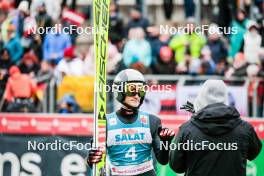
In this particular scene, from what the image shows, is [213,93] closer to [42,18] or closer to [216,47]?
[216,47]

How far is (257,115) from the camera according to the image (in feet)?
49.8

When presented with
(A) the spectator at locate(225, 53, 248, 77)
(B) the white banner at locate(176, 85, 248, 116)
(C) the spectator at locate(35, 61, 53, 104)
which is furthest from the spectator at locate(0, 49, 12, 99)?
(A) the spectator at locate(225, 53, 248, 77)

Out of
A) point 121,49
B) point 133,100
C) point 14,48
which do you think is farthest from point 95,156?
point 14,48

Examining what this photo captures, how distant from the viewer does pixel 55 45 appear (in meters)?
17.5

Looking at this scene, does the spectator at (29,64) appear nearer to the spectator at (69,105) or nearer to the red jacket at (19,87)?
the red jacket at (19,87)

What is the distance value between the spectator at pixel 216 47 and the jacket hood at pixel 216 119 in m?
8.70

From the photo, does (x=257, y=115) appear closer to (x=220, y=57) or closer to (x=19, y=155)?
(x=220, y=57)

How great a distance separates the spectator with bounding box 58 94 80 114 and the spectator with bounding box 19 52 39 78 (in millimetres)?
1872

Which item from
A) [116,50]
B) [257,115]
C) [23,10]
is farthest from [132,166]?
[23,10]

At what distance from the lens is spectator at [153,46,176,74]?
16.9 m

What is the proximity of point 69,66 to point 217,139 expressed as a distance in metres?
8.35

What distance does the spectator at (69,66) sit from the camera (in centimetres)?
1650

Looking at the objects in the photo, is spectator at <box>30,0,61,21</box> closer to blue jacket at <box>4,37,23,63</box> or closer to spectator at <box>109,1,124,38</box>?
blue jacket at <box>4,37,23,63</box>

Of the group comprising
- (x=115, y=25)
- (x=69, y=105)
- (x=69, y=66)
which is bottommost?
(x=69, y=105)
